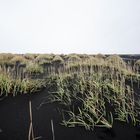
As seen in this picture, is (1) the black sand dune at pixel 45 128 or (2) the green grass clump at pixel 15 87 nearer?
(1) the black sand dune at pixel 45 128

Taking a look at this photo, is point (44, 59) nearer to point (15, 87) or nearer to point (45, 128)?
point (15, 87)

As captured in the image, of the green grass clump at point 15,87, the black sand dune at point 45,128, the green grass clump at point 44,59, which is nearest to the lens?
the black sand dune at point 45,128

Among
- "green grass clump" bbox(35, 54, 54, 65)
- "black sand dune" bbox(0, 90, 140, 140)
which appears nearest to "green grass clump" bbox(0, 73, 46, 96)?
"black sand dune" bbox(0, 90, 140, 140)

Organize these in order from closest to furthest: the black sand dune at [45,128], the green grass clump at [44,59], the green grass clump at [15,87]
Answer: the black sand dune at [45,128] < the green grass clump at [15,87] < the green grass clump at [44,59]

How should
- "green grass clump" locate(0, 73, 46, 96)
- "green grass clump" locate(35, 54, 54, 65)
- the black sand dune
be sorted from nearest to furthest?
the black sand dune → "green grass clump" locate(0, 73, 46, 96) → "green grass clump" locate(35, 54, 54, 65)

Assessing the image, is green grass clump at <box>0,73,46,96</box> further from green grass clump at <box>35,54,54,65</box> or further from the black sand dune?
green grass clump at <box>35,54,54,65</box>

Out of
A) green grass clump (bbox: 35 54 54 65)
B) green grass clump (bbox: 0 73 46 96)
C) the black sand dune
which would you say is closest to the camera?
the black sand dune

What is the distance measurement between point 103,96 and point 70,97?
1.96 ft

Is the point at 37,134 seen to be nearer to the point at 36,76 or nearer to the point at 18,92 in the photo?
the point at 18,92

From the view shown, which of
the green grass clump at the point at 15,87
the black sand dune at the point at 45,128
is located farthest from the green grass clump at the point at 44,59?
the black sand dune at the point at 45,128

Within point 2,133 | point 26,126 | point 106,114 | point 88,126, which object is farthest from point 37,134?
point 106,114

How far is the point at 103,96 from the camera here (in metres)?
3.92

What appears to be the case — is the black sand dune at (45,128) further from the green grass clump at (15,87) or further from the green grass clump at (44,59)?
the green grass clump at (44,59)

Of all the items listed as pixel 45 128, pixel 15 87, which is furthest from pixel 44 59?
pixel 45 128
